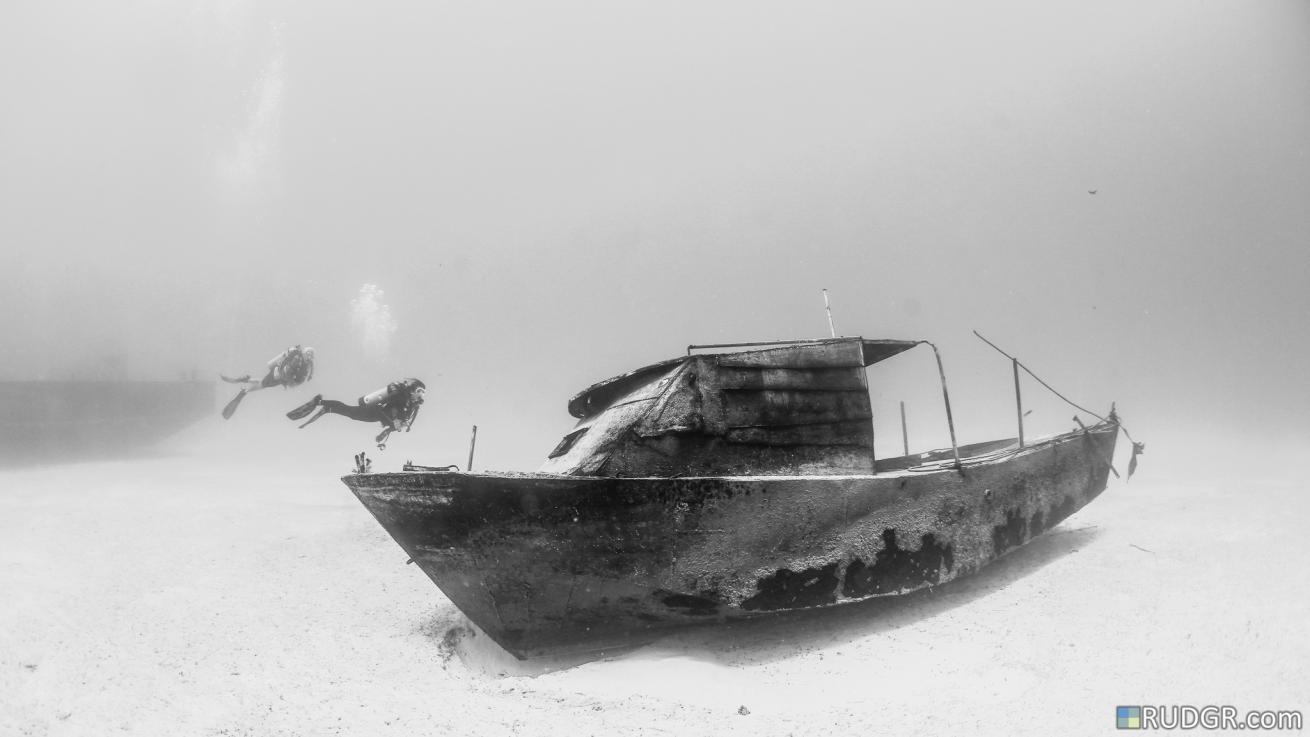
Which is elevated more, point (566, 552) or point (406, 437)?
point (566, 552)

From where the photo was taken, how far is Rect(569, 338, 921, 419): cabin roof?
5.58 meters

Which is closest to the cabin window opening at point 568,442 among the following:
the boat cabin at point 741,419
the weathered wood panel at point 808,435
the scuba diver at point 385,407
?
the boat cabin at point 741,419

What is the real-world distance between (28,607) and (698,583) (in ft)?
18.7

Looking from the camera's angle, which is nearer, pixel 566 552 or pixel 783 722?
pixel 783 722

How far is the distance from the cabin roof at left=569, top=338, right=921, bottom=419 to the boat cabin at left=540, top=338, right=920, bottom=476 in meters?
0.03

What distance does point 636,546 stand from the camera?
4.54 meters

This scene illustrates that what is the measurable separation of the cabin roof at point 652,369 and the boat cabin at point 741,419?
1.0 inches

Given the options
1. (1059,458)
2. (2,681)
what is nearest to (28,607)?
(2,681)

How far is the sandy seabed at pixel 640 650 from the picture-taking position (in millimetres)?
3604

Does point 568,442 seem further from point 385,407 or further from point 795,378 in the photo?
point 385,407

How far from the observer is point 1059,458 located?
22.6 ft

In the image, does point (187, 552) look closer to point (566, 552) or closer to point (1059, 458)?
point (566, 552)

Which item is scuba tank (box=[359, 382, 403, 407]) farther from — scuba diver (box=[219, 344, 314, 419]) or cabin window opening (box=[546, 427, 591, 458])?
cabin window opening (box=[546, 427, 591, 458])

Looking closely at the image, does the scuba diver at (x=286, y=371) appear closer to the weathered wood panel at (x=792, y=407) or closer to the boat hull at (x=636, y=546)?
the boat hull at (x=636, y=546)
